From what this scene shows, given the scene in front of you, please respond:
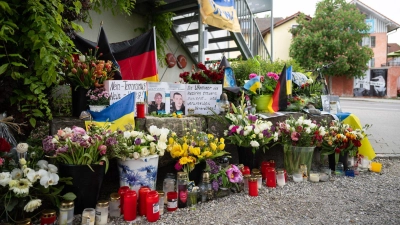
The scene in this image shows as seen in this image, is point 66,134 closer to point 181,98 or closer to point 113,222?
point 113,222

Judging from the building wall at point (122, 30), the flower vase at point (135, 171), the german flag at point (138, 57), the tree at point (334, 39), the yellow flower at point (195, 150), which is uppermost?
the tree at point (334, 39)

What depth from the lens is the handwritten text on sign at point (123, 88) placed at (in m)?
3.08

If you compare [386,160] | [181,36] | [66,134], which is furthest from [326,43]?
[66,134]

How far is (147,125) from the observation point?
3184 mm

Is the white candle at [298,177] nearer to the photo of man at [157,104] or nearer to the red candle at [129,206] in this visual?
the photo of man at [157,104]

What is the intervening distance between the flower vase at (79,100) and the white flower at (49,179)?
104 cm

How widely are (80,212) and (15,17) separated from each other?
1614 mm

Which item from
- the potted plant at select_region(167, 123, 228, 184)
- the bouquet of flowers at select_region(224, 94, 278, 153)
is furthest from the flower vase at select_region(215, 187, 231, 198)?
the bouquet of flowers at select_region(224, 94, 278, 153)

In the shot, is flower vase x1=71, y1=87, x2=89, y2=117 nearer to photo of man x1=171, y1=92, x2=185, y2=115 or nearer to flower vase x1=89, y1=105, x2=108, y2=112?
flower vase x1=89, y1=105, x2=108, y2=112

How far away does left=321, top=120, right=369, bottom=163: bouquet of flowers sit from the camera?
3.79 metres

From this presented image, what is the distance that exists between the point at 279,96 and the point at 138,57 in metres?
2.15

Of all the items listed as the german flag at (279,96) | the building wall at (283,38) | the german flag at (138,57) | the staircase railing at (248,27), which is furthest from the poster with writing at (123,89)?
the building wall at (283,38)

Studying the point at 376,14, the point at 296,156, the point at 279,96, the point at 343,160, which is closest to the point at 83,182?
the point at 296,156

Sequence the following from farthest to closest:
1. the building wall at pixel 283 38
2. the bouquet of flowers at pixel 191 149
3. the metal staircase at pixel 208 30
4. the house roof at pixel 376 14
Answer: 1. the house roof at pixel 376 14
2. the building wall at pixel 283 38
3. the metal staircase at pixel 208 30
4. the bouquet of flowers at pixel 191 149
